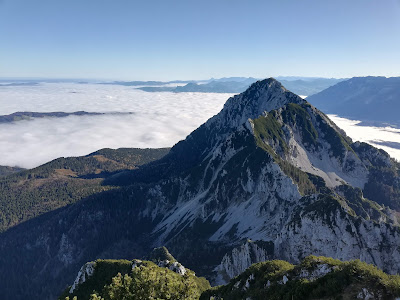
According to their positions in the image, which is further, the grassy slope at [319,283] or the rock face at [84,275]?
the rock face at [84,275]

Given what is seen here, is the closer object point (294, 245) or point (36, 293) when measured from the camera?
point (294, 245)

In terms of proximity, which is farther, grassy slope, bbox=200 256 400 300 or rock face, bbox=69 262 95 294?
rock face, bbox=69 262 95 294

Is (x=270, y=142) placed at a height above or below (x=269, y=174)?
above

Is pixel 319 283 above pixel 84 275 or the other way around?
above

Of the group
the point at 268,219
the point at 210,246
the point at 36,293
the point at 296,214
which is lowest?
the point at 36,293

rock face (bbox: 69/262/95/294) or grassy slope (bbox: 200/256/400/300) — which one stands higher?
grassy slope (bbox: 200/256/400/300)

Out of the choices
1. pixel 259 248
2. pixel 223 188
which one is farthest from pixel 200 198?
pixel 259 248

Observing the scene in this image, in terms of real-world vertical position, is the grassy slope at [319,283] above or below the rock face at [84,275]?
above

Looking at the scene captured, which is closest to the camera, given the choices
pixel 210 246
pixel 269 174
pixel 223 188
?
pixel 210 246

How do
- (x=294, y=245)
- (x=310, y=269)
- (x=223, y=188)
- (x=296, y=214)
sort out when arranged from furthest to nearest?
(x=223, y=188)
(x=296, y=214)
(x=294, y=245)
(x=310, y=269)

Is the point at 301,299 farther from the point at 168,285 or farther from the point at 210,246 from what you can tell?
the point at 210,246

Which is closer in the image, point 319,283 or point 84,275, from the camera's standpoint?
point 319,283
